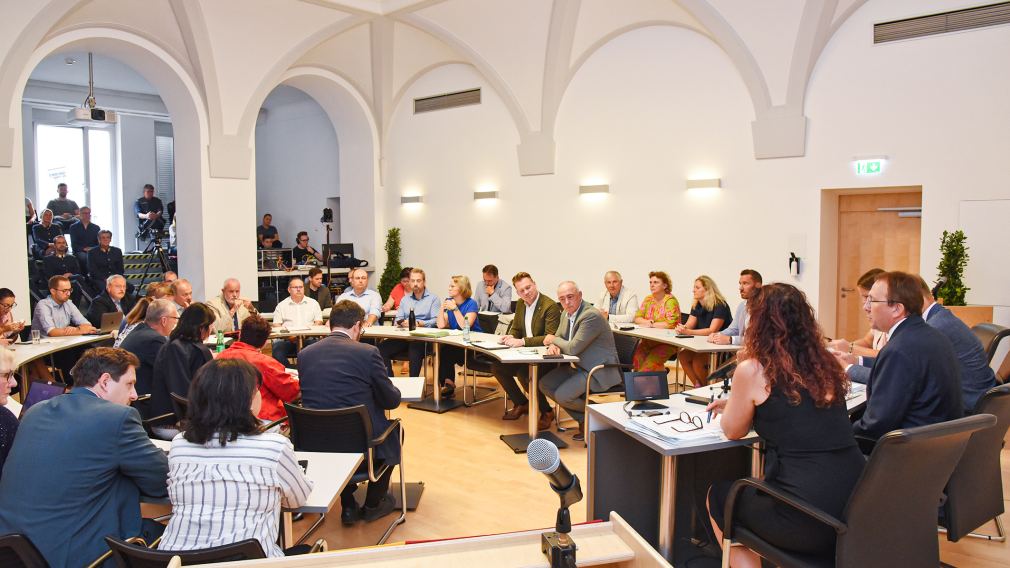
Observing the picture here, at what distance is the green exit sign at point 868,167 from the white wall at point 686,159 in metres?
0.08

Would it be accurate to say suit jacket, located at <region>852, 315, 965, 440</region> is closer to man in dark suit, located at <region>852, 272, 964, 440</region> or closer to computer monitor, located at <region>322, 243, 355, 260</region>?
man in dark suit, located at <region>852, 272, 964, 440</region>

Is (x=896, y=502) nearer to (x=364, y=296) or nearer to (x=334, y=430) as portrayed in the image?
(x=334, y=430)

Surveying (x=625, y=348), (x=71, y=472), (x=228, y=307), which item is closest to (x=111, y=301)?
(x=228, y=307)

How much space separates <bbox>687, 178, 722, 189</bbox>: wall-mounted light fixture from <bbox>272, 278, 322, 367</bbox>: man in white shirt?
4.92 m

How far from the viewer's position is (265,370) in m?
4.36

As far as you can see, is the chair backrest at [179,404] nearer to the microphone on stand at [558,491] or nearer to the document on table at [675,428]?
the document on table at [675,428]

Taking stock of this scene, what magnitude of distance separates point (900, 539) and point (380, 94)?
34.9 feet

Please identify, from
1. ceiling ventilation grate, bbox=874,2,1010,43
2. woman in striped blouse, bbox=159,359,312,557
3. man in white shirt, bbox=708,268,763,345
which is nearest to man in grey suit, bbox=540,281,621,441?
man in white shirt, bbox=708,268,763,345

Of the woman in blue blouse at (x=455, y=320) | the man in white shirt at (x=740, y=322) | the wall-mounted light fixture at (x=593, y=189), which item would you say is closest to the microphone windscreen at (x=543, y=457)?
the man in white shirt at (x=740, y=322)

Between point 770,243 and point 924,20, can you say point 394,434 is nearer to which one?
point 770,243

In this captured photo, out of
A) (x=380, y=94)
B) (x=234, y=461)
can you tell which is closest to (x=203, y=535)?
(x=234, y=461)

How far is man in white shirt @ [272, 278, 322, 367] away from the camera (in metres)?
7.82

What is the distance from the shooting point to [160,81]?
9.91 m

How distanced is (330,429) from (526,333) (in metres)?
3.11
